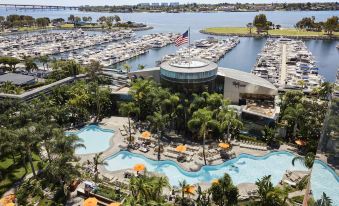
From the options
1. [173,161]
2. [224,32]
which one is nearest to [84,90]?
[173,161]

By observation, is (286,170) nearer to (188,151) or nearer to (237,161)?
(237,161)

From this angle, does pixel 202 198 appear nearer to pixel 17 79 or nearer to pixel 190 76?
pixel 190 76

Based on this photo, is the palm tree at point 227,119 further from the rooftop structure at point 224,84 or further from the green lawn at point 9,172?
the green lawn at point 9,172

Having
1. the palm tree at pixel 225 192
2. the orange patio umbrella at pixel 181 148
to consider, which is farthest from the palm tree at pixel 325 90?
the palm tree at pixel 225 192

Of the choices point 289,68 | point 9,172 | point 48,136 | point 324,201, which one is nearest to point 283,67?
point 289,68

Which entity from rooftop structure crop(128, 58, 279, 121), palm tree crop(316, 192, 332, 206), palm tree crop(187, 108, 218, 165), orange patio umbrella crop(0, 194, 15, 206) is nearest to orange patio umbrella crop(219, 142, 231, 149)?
palm tree crop(187, 108, 218, 165)
